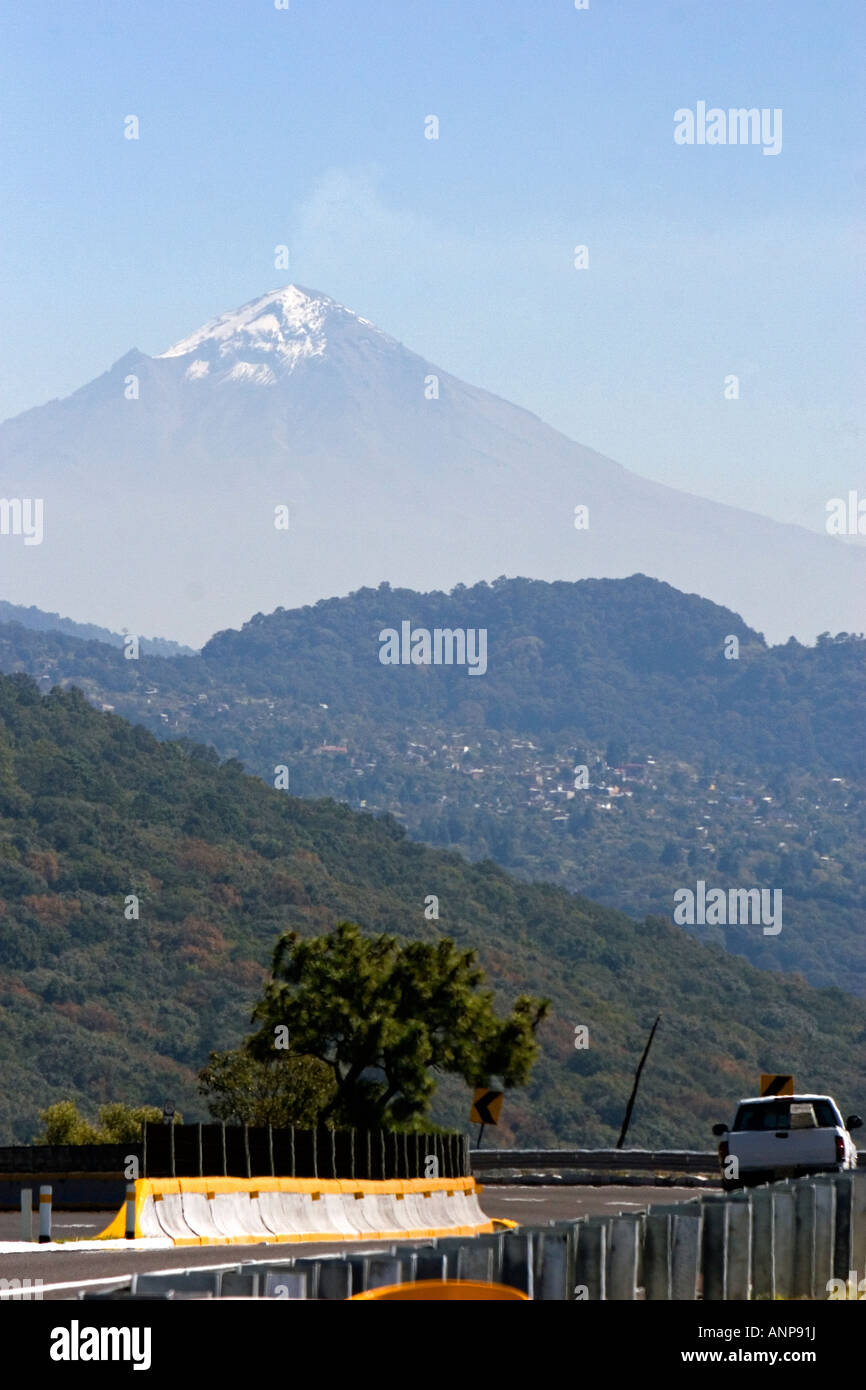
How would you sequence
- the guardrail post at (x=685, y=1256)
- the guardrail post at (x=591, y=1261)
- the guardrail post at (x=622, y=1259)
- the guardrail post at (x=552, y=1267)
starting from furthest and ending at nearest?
the guardrail post at (x=685, y=1256) < the guardrail post at (x=622, y=1259) < the guardrail post at (x=591, y=1261) < the guardrail post at (x=552, y=1267)

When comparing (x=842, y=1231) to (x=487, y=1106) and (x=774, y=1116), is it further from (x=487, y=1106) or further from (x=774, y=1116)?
(x=487, y=1106)

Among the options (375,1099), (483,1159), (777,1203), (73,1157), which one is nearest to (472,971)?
(375,1099)

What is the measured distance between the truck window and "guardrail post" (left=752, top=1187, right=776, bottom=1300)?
570 inches

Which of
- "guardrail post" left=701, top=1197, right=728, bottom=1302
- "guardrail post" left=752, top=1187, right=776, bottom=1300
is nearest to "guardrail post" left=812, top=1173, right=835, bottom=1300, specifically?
"guardrail post" left=752, top=1187, right=776, bottom=1300

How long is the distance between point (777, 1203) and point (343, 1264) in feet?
18.4

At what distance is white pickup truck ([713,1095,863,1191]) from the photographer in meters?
28.4

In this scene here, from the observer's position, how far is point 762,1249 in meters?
14.6

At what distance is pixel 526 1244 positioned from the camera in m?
11.1

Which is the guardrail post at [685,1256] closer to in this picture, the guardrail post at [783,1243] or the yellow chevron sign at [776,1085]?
the guardrail post at [783,1243]

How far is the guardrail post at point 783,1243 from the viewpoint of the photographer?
586 inches

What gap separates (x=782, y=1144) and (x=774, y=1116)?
22.7 inches

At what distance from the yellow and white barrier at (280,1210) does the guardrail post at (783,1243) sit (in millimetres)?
8685

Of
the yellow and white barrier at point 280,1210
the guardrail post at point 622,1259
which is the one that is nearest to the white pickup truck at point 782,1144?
the yellow and white barrier at point 280,1210
